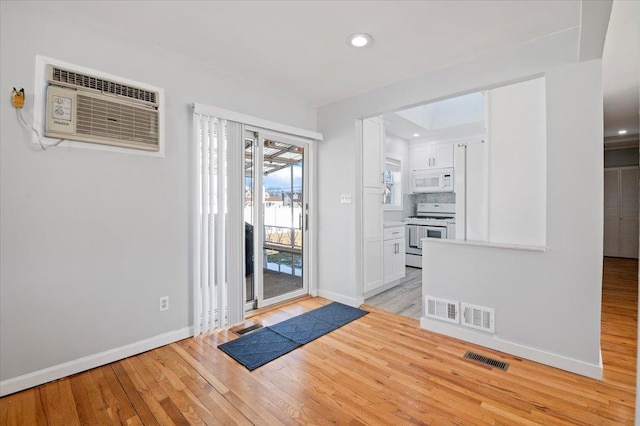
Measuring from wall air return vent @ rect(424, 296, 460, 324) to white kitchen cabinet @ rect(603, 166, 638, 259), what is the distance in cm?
696

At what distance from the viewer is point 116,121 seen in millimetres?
2336

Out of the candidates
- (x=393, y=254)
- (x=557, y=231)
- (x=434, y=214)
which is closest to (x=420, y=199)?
Answer: (x=434, y=214)

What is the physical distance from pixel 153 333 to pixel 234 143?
196cm

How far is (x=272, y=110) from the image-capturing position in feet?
11.5

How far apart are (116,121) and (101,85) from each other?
0.28 m

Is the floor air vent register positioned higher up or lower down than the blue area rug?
lower down

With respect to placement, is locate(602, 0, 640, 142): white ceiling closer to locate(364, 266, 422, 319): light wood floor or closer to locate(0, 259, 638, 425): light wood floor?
locate(0, 259, 638, 425): light wood floor

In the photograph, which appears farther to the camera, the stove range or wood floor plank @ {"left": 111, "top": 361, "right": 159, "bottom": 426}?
the stove range

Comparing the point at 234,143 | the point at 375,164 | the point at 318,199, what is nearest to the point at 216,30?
the point at 234,143

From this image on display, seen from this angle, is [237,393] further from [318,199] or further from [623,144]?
[623,144]

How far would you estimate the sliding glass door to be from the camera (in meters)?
3.44

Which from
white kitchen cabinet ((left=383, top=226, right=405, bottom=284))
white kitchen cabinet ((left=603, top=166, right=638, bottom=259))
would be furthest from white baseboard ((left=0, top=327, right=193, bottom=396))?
white kitchen cabinet ((left=603, top=166, right=638, bottom=259))

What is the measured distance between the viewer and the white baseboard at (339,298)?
3.69m

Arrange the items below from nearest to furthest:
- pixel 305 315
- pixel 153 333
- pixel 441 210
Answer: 1. pixel 153 333
2. pixel 305 315
3. pixel 441 210
